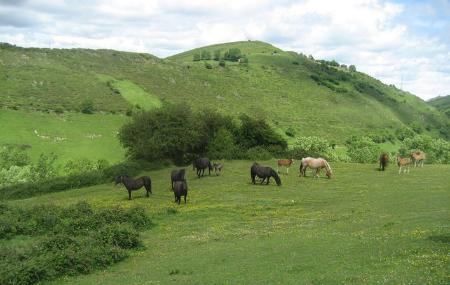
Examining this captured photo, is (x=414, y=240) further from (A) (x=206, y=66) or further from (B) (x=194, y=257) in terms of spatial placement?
(A) (x=206, y=66)

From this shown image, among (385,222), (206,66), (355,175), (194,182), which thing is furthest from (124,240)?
(206,66)

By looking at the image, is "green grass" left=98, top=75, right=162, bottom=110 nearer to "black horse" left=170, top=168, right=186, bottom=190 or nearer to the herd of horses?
the herd of horses

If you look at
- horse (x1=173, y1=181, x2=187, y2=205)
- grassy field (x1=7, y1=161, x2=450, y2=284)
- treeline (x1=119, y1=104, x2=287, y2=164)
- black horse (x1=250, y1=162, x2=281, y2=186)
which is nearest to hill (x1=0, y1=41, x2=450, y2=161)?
treeline (x1=119, y1=104, x2=287, y2=164)

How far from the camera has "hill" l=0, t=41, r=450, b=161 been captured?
443 feet

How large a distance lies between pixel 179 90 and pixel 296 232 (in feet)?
451

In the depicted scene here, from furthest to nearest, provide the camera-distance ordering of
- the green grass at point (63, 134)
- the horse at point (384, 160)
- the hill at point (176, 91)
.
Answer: the hill at point (176, 91), the green grass at point (63, 134), the horse at point (384, 160)

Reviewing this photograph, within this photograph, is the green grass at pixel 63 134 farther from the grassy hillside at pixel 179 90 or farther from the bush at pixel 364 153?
the bush at pixel 364 153

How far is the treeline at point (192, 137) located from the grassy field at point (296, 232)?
16.1 meters

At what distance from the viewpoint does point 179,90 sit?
16038cm

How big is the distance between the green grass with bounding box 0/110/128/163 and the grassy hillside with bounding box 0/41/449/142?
747 cm

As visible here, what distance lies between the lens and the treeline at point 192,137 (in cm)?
6475

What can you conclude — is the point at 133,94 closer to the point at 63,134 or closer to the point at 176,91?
the point at 176,91

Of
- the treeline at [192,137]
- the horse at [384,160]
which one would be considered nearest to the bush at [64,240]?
the treeline at [192,137]

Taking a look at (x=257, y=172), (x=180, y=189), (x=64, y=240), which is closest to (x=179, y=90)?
(x=257, y=172)
